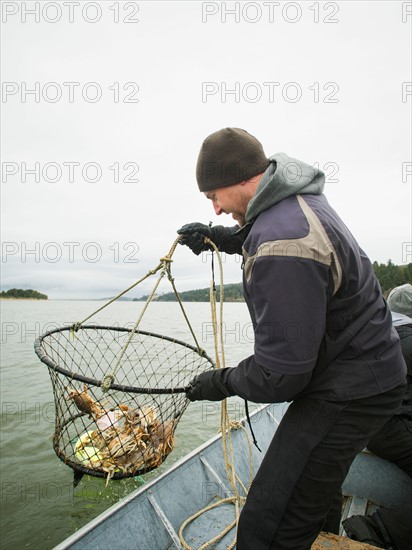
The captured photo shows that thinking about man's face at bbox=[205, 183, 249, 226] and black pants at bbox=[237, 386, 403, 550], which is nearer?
black pants at bbox=[237, 386, 403, 550]

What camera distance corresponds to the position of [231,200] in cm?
205

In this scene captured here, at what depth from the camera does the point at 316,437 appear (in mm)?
1686

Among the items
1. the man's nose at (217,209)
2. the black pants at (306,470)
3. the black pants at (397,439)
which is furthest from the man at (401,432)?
the man's nose at (217,209)

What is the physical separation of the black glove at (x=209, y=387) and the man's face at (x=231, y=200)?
96cm

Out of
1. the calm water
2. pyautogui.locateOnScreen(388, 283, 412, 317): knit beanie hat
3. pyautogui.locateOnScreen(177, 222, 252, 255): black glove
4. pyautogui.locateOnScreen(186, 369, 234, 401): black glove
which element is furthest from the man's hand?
the calm water

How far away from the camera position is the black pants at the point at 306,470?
1.69 meters

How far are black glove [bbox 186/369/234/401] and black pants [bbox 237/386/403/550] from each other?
0.42 metres

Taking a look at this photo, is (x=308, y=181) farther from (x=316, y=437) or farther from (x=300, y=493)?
(x=300, y=493)

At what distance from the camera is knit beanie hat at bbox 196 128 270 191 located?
1.99 m

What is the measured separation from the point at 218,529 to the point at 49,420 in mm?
5372

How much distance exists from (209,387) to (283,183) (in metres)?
1.22

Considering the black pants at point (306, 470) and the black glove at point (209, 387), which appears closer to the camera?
the black pants at point (306, 470)

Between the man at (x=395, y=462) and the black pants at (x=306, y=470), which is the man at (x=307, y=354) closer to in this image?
the black pants at (x=306, y=470)

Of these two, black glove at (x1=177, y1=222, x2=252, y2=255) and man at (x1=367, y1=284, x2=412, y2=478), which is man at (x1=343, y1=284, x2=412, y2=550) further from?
black glove at (x1=177, y1=222, x2=252, y2=255)
